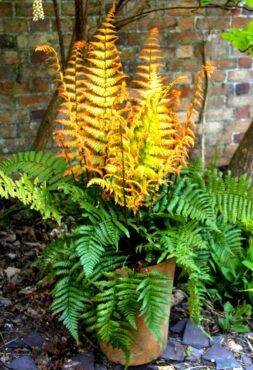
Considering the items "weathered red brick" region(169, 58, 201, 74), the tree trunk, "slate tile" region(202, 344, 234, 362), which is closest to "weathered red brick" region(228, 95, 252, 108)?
"weathered red brick" region(169, 58, 201, 74)

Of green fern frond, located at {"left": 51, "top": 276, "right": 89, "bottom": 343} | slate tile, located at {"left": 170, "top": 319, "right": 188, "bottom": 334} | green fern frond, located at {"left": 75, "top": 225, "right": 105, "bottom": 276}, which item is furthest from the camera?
slate tile, located at {"left": 170, "top": 319, "right": 188, "bottom": 334}

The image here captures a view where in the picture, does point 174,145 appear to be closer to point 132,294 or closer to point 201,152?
point 132,294

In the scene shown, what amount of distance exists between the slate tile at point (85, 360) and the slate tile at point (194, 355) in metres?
0.39

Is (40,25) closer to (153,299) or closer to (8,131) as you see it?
(8,131)

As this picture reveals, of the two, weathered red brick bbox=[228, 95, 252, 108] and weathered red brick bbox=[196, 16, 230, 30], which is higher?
weathered red brick bbox=[196, 16, 230, 30]

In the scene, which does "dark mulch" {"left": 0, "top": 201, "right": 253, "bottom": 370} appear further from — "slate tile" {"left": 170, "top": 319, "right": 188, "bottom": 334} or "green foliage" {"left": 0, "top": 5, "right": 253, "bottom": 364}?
"green foliage" {"left": 0, "top": 5, "right": 253, "bottom": 364}

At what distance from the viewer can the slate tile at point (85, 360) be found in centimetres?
209

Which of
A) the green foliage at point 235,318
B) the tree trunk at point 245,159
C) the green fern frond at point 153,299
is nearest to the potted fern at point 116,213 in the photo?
the green fern frond at point 153,299

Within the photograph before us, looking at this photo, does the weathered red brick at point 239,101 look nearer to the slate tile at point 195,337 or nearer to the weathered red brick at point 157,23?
the weathered red brick at point 157,23

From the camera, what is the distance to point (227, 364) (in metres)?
2.19

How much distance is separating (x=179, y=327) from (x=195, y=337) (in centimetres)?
9

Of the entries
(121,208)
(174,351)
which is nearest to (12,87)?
(121,208)

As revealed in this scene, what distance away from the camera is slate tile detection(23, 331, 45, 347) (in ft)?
7.19

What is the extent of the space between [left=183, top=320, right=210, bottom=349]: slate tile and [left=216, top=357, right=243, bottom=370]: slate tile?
0.33 ft
